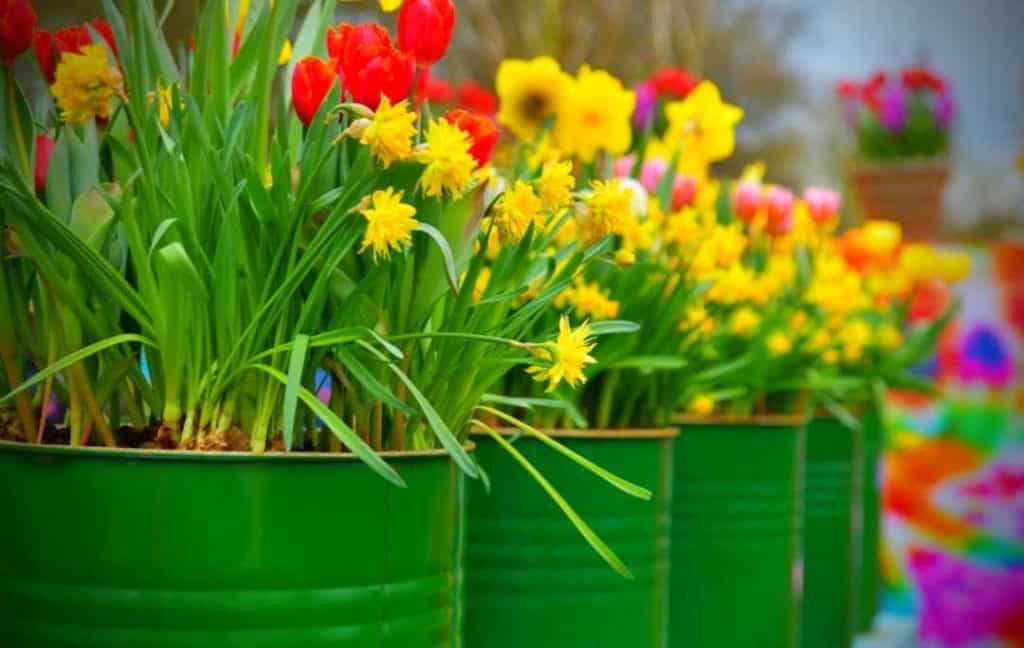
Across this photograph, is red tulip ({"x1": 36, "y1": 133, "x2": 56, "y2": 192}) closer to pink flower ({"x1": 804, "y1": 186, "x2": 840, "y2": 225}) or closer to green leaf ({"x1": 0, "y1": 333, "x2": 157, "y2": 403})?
green leaf ({"x1": 0, "y1": 333, "x2": 157, "y2": 403})

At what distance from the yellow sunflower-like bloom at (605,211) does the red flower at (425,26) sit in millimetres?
95

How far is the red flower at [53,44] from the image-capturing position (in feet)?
2.01

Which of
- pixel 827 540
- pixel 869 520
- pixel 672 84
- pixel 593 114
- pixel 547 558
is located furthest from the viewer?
pixel 869 520

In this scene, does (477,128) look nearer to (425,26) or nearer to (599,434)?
(425,26)

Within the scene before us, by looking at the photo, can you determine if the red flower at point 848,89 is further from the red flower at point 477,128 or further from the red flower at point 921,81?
the red flower at point 477,128

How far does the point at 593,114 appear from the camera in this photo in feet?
3.16

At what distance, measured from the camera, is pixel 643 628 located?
0.82 m

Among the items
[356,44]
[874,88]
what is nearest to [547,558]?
[356,44]

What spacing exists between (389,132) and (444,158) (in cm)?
3

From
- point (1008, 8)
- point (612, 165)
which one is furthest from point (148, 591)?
point (1008, 8)

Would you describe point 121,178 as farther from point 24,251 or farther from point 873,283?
point 873,283

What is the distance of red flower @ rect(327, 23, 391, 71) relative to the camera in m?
0.57

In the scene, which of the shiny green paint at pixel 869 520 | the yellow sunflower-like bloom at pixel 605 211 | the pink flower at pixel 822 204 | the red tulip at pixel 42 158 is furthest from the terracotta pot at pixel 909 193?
the red tulip at pixel 42 158

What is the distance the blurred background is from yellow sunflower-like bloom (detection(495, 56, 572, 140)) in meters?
0.22
